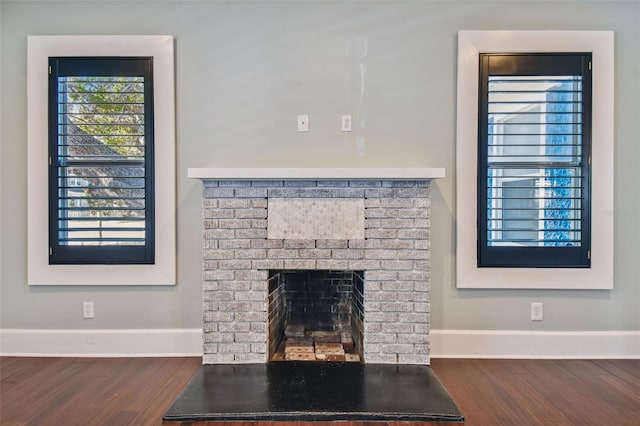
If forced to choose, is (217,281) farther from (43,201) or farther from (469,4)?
(469,4)

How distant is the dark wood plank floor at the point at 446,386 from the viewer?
1853 mm

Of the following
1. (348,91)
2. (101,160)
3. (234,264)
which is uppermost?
(348,91)

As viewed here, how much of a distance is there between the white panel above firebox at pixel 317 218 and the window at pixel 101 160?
95 cm

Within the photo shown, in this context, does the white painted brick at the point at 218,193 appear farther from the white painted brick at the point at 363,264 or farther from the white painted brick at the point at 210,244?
the white painted brick at the point at 363,264

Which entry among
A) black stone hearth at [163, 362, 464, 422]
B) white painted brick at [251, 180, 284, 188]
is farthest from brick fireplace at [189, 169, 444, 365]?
black stone hearth at [163, 362, 464, 422]

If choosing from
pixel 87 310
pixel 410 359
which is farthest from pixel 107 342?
pixel 410 359

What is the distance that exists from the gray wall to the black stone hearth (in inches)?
25.4

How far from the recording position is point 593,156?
2535 millimetres

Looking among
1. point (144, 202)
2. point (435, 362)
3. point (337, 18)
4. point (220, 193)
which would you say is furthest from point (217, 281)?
point (337, 18)

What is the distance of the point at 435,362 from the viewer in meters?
2.49

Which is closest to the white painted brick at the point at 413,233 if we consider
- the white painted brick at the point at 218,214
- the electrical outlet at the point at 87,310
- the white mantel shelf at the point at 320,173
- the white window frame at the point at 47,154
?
the white mantel shelf at the point at 320,173

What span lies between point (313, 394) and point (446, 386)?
2.62ft

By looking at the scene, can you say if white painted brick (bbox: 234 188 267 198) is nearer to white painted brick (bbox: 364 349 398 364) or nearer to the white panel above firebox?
the white panel above firebox

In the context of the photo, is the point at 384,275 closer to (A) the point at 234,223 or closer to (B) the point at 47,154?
(A) the point at 234,223
